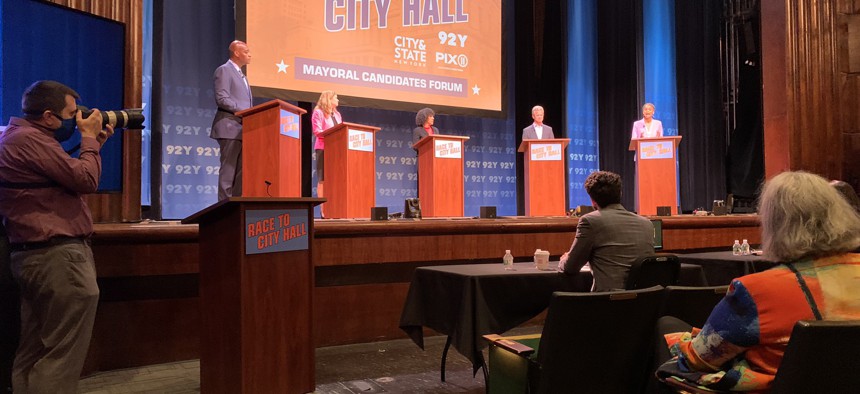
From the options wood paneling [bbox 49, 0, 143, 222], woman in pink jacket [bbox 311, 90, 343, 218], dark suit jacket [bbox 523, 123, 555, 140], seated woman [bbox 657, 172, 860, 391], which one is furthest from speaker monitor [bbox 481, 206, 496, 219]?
seated woman [bbox 657, 172, 860, 391]

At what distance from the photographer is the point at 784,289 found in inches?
56.8

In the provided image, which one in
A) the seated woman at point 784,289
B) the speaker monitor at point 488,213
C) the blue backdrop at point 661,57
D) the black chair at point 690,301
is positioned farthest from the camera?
the blue backdrop at point 661,57

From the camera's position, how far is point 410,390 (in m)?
3.24

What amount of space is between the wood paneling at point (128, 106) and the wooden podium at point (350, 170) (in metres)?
1.66

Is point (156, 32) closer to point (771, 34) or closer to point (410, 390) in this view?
point (410, 390)

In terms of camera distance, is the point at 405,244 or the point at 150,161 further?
the point at 150,161

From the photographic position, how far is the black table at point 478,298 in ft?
10.1

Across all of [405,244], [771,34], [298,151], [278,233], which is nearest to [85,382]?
[278,233]

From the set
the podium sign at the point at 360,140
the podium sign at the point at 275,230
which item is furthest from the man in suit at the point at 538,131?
the podium sign at the point at 275,230

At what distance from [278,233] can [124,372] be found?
1645 millimetres

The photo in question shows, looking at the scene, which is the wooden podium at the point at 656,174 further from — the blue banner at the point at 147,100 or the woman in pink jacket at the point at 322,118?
the blue banner at the point at 147,100

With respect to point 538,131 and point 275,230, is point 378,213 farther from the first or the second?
point 538,131

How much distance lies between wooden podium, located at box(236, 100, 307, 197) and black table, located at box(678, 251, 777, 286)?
259cm

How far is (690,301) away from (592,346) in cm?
53
